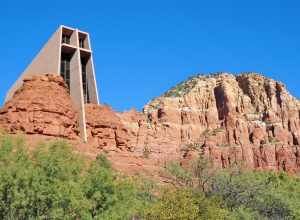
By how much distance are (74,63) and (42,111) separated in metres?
9.81

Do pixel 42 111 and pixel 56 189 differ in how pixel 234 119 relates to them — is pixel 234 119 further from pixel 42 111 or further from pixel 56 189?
pixel 56 189

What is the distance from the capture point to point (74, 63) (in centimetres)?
6994

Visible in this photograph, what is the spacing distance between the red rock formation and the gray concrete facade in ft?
7.03

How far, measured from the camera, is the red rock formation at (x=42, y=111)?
61.7 metres

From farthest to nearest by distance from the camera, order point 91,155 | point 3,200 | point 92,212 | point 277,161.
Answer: point 277,161 → point 91,155 → point 92,212 → point 3,200

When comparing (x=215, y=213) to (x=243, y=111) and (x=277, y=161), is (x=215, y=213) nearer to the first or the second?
(x=277, y=161)

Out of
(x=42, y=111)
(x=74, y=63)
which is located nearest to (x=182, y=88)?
(x=74, y=63)

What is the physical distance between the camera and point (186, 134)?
163625 millimetres

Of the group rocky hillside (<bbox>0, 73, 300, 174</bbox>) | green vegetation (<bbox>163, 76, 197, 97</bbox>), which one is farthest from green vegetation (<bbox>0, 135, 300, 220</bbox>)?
green vegetation (<bbox>163, 76, 197, 97</bbox>)

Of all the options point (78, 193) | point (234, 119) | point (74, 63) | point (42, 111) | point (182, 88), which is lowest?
point (78, 193)

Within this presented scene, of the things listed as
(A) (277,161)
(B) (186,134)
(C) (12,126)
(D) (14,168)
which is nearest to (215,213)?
(D) (14,168)

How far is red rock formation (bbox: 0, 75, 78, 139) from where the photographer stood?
202 feet

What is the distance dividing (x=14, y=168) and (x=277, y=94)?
148654mm

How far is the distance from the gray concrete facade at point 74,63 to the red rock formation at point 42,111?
2144 millimetres
